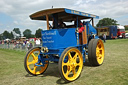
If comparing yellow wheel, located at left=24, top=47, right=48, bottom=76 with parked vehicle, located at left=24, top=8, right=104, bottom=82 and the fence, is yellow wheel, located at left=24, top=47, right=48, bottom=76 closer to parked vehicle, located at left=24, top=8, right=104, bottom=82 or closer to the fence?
parked vehicle, located at left=24, top=8, right=104, bottom=82

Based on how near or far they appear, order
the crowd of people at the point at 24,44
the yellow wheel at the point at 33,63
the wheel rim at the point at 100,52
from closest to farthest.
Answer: the yellow wheel at the point at 33,63 → the wheel rim at the point at 100,52 → the crowd of people at the point at 24,44

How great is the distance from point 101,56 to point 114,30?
2369 centimetres

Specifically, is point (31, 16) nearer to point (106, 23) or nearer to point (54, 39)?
point (54, 39)

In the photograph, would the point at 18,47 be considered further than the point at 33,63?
Yes

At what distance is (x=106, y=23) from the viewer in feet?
299

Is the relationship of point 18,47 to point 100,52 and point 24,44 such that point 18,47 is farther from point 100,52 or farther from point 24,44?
point 100,52

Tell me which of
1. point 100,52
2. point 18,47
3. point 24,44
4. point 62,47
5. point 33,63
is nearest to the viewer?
point 62,47

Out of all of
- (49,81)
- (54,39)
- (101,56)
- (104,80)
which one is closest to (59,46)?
(54,39)

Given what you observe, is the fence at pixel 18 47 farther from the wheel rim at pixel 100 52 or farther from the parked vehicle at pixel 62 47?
the parked vehicle at pixel 62 47

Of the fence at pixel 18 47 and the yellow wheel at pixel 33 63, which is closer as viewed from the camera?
the yellow wheel at pixel 33 63

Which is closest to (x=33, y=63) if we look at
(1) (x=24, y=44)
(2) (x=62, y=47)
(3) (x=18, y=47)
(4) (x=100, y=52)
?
(2) (x=62, y=47)

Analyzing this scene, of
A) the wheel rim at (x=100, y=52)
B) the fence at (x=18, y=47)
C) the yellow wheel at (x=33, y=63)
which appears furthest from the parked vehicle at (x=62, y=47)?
the fence at (x=18, y=47)

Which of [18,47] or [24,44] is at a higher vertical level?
[24,44]

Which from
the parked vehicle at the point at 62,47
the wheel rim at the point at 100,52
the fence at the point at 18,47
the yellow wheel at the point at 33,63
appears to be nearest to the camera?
the parked vehicle at the point at 62,47
